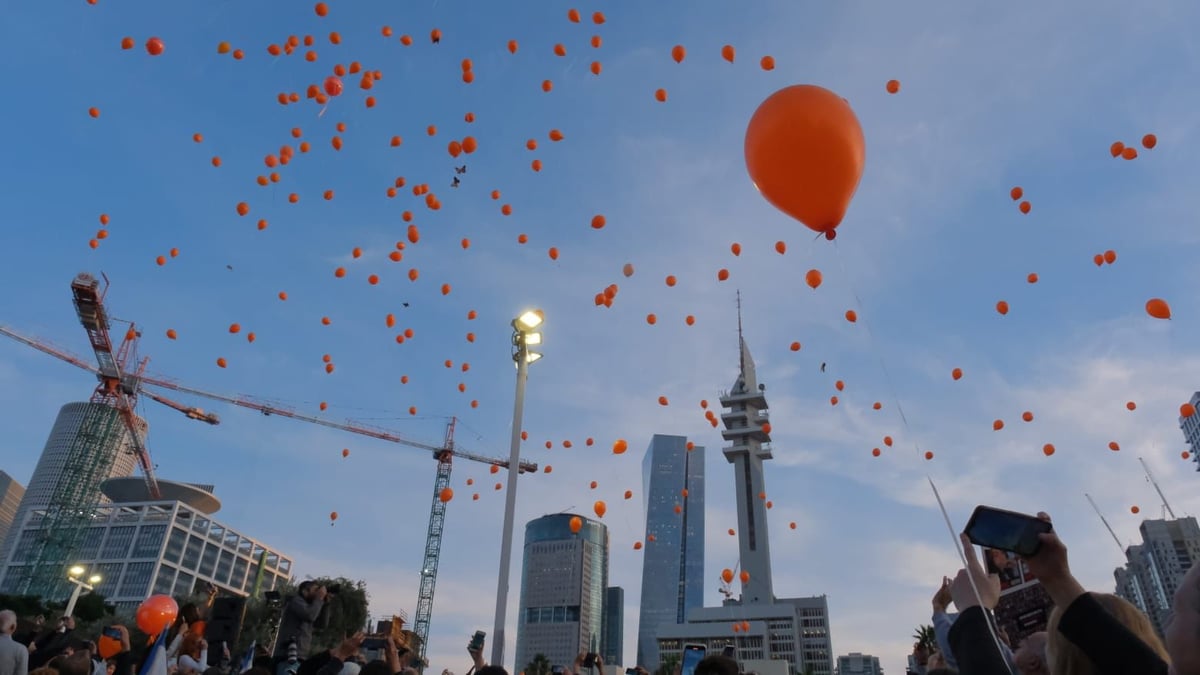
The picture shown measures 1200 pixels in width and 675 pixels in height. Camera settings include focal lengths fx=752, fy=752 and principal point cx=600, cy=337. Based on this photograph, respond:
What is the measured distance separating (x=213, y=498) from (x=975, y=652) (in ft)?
465

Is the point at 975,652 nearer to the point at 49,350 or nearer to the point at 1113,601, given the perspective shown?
the point at 1113,601

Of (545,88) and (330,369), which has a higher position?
(545,88)

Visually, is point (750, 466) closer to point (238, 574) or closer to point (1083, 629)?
point (238, 574)

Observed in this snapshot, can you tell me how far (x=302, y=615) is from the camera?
7.40 metres

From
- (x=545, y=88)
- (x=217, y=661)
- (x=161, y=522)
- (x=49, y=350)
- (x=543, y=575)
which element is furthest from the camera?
(x=543, y=575)

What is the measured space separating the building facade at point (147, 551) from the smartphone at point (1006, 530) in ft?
405

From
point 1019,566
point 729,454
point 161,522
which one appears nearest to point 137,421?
point 161,522

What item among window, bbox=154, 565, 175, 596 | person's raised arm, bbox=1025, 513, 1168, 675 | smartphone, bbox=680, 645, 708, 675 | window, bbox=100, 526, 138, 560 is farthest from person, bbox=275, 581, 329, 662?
window, bbox=100, 526, 138, 560

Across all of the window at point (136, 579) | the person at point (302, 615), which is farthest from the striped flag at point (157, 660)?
the window at point (136, 579)

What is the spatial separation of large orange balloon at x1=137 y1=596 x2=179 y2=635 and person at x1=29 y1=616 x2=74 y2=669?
4.64 feet

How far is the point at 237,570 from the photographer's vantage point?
128375 mm

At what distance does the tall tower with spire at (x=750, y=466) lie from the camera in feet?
310

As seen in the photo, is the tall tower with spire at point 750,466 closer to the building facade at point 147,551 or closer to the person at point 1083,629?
the building facade at point 147,551

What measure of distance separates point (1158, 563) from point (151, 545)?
151352mm
